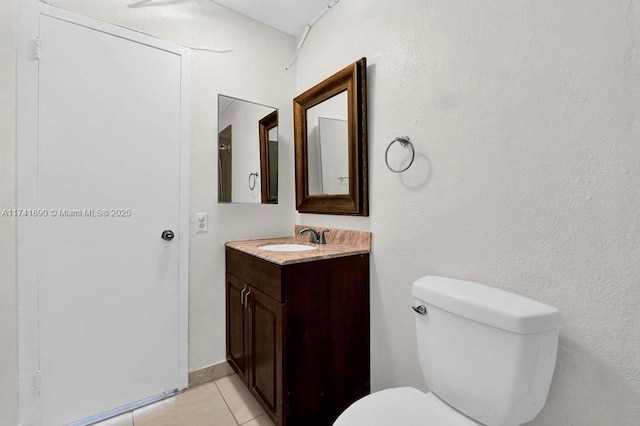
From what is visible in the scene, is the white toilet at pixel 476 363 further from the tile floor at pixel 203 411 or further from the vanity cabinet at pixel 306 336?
the tile floor at pixel 203 411

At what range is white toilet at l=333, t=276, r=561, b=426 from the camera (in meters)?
0.77

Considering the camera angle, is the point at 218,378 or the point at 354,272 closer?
the point at 354,272

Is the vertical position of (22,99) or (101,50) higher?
(101,50)

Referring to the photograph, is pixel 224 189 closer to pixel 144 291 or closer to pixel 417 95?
pixel 144 291

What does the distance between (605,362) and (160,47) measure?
2328mm

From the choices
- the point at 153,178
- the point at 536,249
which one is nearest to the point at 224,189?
the point at 153,178

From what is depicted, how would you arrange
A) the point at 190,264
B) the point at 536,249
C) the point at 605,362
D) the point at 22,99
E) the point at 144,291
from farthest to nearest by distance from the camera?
the point at 190,264 < the point at 144,291 < the point at 22,99 < the point at 536,249 < the point at 605,362

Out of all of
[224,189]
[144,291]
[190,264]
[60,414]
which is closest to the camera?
[60,414]

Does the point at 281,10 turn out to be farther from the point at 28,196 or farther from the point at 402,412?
the point at 402,412

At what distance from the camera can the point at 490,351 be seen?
0.81m

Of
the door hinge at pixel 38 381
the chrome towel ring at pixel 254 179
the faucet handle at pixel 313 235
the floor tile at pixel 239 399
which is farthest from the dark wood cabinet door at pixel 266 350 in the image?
the door hinge at pixel 38 381

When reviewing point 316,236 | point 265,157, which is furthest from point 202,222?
point 316,236

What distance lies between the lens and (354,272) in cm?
142

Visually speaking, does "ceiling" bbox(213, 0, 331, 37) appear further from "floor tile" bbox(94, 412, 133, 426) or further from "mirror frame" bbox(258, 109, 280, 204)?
"floor tile" bbox(94, 412, 133, 426)
